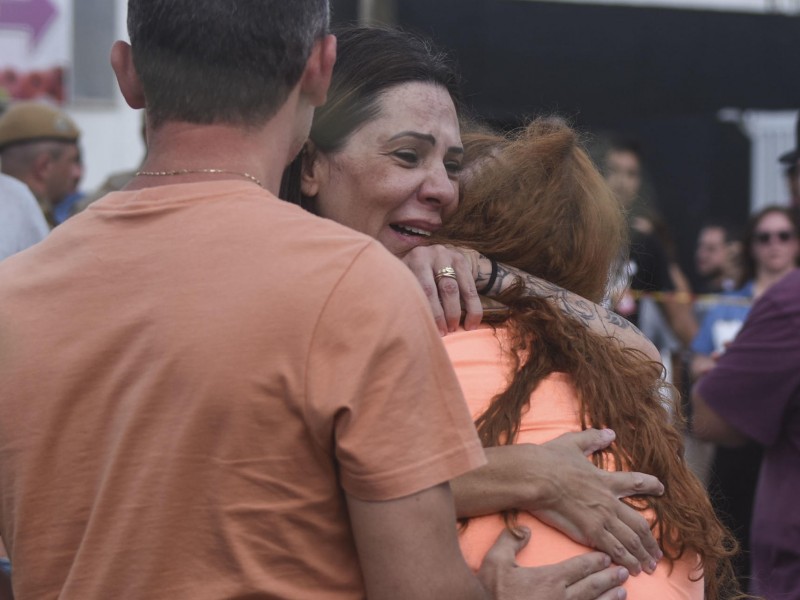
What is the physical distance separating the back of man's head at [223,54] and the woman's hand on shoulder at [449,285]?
0.59 meters

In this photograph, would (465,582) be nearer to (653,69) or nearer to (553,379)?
(553,379)

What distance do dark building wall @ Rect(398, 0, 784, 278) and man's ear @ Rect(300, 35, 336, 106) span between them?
7.57 meters

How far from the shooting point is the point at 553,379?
84.0 inches

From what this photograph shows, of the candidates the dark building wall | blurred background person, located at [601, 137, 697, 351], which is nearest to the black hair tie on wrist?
blurred background person, located at [601, 137, 697, 351]

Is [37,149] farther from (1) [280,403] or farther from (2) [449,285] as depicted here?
(1) [280,403]

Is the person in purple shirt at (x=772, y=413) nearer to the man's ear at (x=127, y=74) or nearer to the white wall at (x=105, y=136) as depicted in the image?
the man's ear at (x=127, y=74)

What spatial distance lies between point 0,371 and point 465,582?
746mm

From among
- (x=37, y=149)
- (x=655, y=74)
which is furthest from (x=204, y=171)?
(x=655, y=74)

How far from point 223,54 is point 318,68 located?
157 millimetres

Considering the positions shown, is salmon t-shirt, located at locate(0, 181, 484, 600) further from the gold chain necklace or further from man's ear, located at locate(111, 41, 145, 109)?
man's ear, located at locate(111, 41, 145, 109)

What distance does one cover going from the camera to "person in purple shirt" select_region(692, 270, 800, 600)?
3594mm

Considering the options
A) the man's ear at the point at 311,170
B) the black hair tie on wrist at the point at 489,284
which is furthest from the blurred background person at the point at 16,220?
the black hair tie on wrist at the point at 489,284

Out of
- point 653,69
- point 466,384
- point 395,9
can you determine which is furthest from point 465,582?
point 653,69

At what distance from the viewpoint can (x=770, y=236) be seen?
23.4 ft
